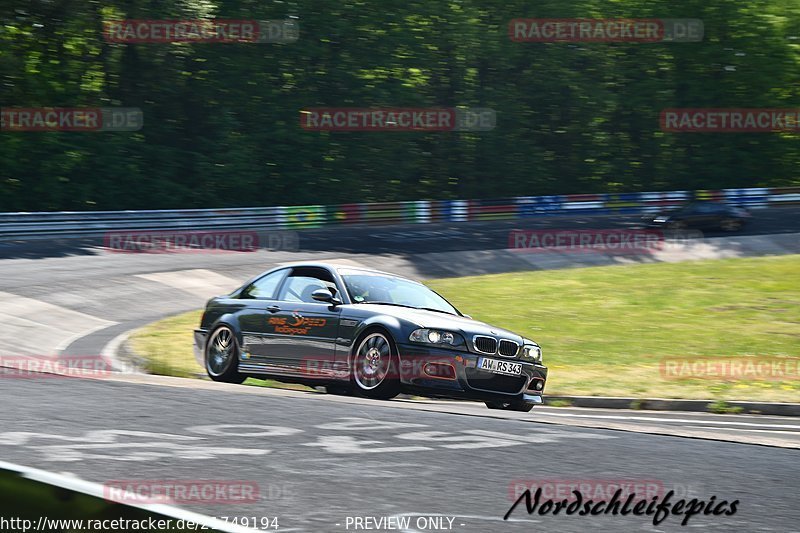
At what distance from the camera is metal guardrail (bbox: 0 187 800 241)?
98.3 feet

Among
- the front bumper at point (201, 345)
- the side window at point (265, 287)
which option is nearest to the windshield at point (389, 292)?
the side window at point (265, 287)

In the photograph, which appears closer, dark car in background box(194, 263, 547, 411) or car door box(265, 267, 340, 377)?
dark car in background box(194, 263, 547, 411)

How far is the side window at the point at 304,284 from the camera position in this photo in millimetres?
10859

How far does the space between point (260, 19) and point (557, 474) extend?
37385 mm

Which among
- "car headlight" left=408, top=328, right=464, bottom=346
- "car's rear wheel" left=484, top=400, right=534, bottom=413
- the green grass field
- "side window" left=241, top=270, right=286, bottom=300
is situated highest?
"side window" left=241, top=270, right=286, bottom=300

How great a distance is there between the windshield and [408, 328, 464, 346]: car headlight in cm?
95

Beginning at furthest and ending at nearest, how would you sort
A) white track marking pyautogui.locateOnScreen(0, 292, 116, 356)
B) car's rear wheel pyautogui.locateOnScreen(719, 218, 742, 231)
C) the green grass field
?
1. car's rear wheel pyautogui.locateOnScreen(719, 218, 742, 231)
2. white track marking pyautogui.locateOnScreen(0, 292, 116, 356)
3. the green grass field

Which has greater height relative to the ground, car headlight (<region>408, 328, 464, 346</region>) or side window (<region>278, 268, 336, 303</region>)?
side window (<region>278, 268, 336, 303</region>)

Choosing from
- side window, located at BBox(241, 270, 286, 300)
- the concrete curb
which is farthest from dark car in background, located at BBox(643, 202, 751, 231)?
side window, located at BBox(241, 270, 286, 300)

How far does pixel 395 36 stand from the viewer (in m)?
43.7

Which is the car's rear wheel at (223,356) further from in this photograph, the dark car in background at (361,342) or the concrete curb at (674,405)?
the concrete curb at (674,405)

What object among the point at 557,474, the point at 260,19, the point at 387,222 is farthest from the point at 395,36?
the point at 557,474

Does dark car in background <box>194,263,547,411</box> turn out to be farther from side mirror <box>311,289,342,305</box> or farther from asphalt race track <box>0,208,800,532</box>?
asphalt race track <box>0,208,800,532</box>

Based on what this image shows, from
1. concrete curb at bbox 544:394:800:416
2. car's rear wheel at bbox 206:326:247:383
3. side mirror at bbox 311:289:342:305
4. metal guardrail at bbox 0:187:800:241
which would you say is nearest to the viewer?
side mirror at bbox 311:289:342:305
